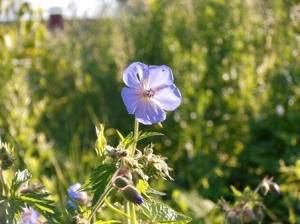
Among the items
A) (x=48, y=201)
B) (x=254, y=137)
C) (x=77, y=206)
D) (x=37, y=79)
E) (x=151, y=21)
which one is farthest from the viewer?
(x=37, y=79)

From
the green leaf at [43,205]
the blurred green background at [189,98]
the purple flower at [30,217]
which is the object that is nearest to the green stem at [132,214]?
the green leaf at [43,205]

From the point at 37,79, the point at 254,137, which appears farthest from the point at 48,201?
the point at 37,79

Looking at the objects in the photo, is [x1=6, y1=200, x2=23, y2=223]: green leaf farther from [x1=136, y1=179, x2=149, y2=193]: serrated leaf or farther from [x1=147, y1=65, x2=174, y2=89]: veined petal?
[x1=147, y1=65, x2=174, y2=89]: veined petal

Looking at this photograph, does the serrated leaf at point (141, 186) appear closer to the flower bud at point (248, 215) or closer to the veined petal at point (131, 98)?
the veined petal at point (131, 98)

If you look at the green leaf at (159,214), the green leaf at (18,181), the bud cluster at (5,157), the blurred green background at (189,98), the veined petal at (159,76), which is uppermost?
the veined petal at (159,76)

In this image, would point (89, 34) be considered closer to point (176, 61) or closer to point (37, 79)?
point (37, 79)

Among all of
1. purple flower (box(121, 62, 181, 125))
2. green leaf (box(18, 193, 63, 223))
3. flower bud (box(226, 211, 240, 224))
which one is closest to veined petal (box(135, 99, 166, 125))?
purple flower (box(121, 62, 181, 125))

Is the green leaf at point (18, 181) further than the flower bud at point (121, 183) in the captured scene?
Yes
